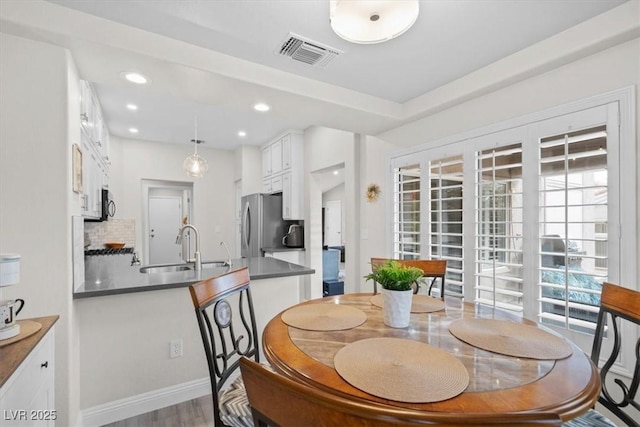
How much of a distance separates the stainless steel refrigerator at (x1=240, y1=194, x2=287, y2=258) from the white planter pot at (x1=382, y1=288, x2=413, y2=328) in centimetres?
362

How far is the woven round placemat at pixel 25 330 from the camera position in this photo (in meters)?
1.08

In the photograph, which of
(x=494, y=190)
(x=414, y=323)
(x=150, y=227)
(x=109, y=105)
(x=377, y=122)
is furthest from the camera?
(x=150, y=227)

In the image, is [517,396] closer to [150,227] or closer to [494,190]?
[494,190]

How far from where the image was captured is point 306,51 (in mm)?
2035

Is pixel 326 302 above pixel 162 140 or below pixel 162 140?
below

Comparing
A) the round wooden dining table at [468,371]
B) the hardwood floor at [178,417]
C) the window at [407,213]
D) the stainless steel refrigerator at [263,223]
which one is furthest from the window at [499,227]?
the stainless steel refrigerator at [263,223]

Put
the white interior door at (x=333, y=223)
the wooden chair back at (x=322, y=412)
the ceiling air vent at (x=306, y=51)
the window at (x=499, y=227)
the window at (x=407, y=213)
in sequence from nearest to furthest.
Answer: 1. the wooden chair back at (x=322, y=412)
2. the ceiling air vent at (x=306, y=51)
3. the window at (x=499, y=227)
4. the window at (x=407, y=213)
5. the white interior door at (x=333, y=223)

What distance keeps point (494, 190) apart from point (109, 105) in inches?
171

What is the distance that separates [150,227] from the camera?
19.2ft

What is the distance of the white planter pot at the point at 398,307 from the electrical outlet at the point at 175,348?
5.46ft

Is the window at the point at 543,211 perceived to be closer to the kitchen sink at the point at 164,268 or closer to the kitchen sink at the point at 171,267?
the kitchen sink at the point at 171,267

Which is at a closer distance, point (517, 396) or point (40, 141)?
point (517, 396)

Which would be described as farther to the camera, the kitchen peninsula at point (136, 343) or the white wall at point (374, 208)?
the white wall at point (374, 208)

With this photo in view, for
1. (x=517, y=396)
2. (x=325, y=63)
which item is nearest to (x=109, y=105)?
(x=325, y=63)
